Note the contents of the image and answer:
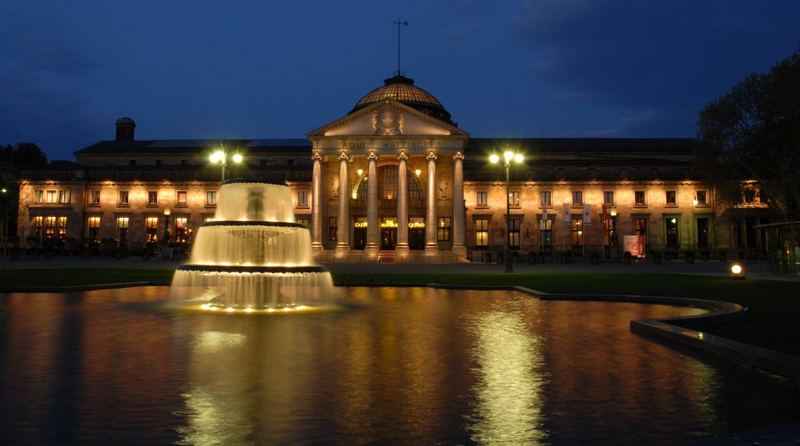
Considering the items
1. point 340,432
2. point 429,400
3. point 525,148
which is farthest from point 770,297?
point 525,148

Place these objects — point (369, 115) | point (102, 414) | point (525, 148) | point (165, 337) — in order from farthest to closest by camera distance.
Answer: point (525, 148) → point (369, 115) → point (165, 337) → point (102, 414)

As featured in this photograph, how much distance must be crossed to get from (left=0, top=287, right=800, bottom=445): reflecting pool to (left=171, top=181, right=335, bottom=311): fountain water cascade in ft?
12.1

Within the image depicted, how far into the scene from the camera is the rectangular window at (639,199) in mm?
78688

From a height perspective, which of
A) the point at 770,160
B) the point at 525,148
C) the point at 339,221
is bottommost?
the point at 339,221

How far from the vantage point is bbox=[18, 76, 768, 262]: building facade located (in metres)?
68.8

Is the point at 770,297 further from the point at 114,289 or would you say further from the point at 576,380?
the point at 114,289

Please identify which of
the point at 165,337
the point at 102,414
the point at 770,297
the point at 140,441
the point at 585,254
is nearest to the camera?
the point at 140,441

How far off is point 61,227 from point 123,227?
7.72m

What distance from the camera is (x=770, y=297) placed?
20.3 m

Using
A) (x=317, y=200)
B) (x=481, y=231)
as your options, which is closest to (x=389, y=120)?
(x=317, y=200)

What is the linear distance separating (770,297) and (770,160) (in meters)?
43.5

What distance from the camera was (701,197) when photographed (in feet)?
257

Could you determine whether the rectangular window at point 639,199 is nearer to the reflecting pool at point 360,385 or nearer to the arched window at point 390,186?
the arched window at point 390,186

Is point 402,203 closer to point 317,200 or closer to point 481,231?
point 317,200
